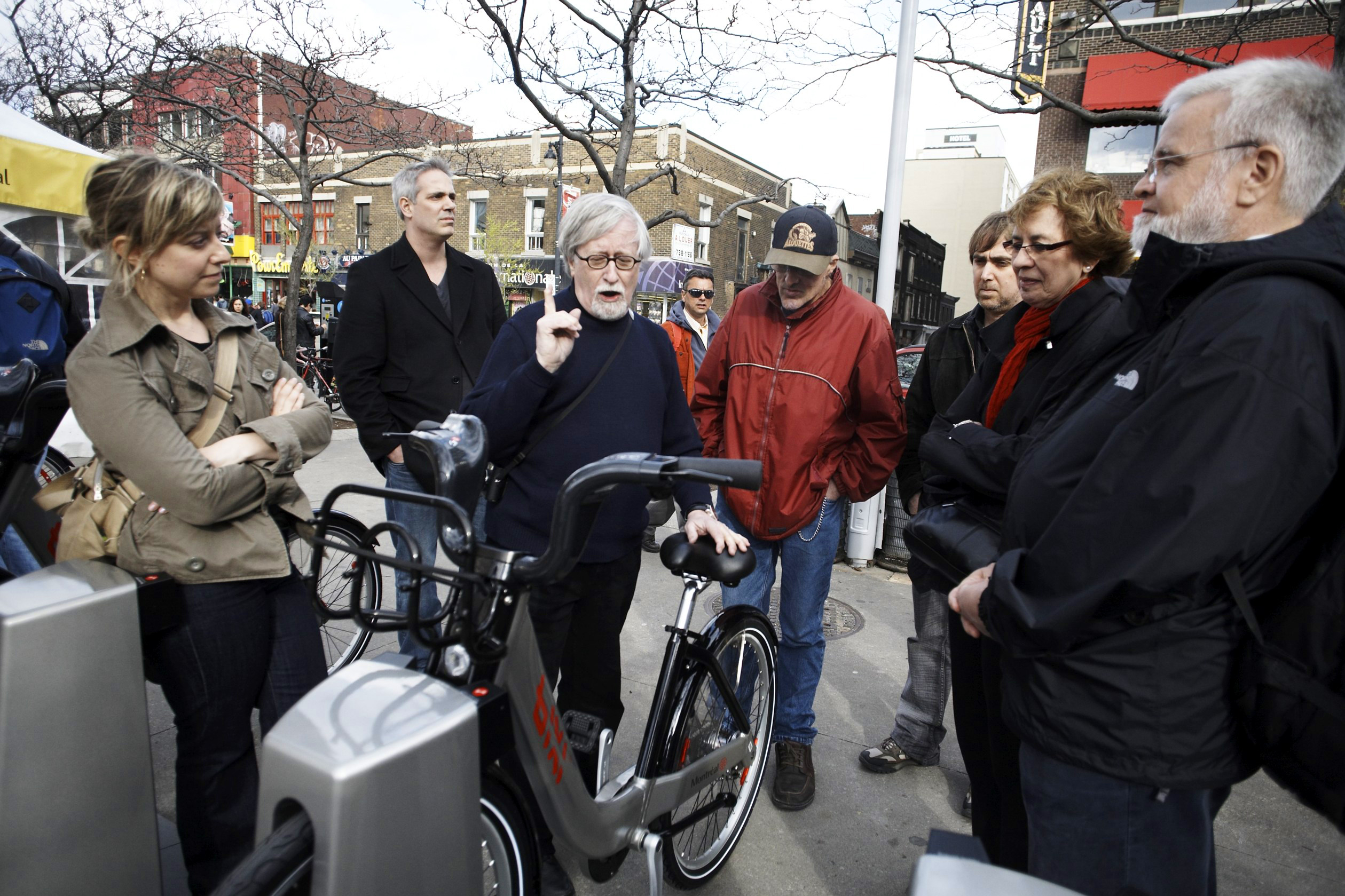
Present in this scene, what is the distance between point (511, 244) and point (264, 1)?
2240 centimetres

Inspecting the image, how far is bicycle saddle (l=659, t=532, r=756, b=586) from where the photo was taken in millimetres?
2125

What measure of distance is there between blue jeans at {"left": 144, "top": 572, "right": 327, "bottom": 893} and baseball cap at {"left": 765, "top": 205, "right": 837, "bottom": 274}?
1.87 metres

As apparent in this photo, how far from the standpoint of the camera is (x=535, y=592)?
2197 mm

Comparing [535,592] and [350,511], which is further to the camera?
[350,511]

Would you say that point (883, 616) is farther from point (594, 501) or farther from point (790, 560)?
point (594, 501)

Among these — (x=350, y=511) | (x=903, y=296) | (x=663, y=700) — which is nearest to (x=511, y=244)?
(x=903, y=296)

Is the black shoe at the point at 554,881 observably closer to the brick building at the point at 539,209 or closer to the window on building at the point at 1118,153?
the brick building at the point at 539,209

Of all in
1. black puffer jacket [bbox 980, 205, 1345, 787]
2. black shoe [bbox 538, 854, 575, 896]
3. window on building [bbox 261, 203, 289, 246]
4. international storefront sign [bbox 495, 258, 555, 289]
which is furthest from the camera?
window on building [bbox 261, 203, 289, 246]

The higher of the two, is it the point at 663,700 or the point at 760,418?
the point at 760,418

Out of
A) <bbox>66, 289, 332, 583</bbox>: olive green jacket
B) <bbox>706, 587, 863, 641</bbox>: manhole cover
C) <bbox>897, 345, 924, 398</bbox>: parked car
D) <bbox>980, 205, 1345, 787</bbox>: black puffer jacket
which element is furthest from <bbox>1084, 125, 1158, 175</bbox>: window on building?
<bbox>66, 289, 332, 583</bbox>: olive green jacket

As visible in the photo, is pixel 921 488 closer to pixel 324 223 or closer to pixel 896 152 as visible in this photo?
pixel 896 152

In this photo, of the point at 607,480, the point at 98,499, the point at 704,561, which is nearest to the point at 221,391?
the point at 98,499

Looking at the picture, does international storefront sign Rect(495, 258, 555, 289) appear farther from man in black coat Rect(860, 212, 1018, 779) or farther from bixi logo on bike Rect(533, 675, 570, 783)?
bixi logo on bike Rect(533, 675, 570, 783)

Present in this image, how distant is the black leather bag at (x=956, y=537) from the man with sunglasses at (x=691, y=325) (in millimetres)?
3731
